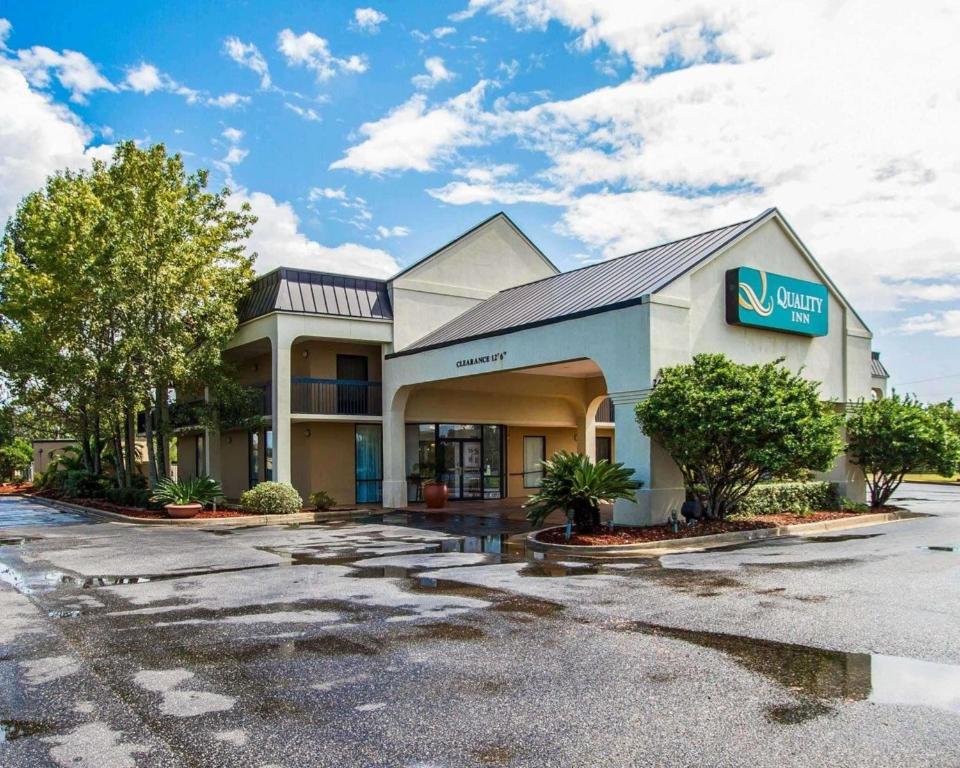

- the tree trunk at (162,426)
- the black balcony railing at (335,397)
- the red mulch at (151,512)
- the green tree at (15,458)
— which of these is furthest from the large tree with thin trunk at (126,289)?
the green tree at (15,458)

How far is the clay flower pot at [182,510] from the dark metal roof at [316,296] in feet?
19.1

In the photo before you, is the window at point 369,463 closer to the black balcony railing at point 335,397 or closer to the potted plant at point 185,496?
the black balcony railing at point 335,397

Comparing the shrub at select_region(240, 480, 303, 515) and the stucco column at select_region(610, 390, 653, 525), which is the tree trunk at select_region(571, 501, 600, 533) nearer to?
the stucco column at select_region(610, 390, 653, 525)

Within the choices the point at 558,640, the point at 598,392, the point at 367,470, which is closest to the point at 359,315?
the point at 367,470

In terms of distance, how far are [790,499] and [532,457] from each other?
1075cm

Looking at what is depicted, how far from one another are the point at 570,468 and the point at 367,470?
11472 mm

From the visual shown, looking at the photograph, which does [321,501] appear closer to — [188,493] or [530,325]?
[188,493]

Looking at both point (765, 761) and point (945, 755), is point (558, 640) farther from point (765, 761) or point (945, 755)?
point (945, 755)

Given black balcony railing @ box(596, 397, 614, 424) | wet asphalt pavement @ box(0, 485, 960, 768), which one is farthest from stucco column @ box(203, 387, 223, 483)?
wet asphalt pavement @ box(0, 485, 960, 768)

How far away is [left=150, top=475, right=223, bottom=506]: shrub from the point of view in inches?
846

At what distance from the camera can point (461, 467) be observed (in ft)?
86.8

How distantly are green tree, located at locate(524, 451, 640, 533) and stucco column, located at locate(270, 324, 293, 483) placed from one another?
9.64 m

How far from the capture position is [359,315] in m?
23.8

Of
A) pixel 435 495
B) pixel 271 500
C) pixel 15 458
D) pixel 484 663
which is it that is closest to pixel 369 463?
pixel 435 495
